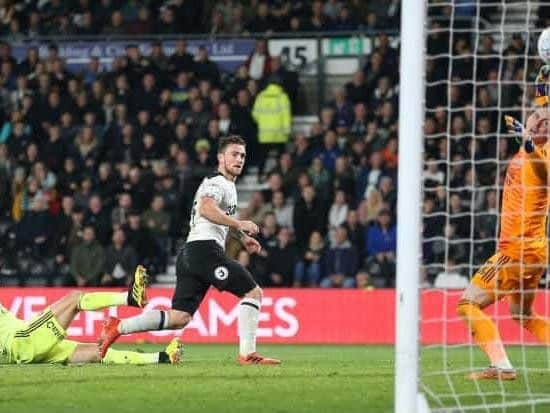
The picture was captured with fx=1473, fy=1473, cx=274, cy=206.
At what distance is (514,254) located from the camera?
10.8 metres

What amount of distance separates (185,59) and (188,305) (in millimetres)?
11123

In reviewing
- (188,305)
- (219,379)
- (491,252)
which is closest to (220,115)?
(491,252)

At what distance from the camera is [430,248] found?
18844 millimetres

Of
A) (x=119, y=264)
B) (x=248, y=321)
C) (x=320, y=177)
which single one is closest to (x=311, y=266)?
(x=320, y=177)

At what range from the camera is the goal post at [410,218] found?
27.2 ft

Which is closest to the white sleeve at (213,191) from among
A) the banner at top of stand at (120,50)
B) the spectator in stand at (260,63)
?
the spectator in stand at (260,63)

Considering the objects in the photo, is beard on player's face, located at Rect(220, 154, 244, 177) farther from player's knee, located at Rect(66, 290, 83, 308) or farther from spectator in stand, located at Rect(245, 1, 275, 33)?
spectator in stand, located at Rect(245, 1, 275, 33)

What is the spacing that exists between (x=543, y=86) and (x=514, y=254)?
1.25 metres

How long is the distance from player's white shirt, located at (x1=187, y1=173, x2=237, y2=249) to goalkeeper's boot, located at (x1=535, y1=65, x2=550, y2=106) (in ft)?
9.02

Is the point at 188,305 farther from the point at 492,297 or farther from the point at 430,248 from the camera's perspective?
the point at 430,248

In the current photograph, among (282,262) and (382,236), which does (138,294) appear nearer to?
(282,262)

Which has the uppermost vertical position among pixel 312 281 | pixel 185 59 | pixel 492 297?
pixel 185 59

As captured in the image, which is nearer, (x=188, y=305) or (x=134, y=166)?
(x=188, y=305)

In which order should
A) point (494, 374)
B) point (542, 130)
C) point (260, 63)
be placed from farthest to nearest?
point (260, 63) < point (494, 374) < point (542, 130)
